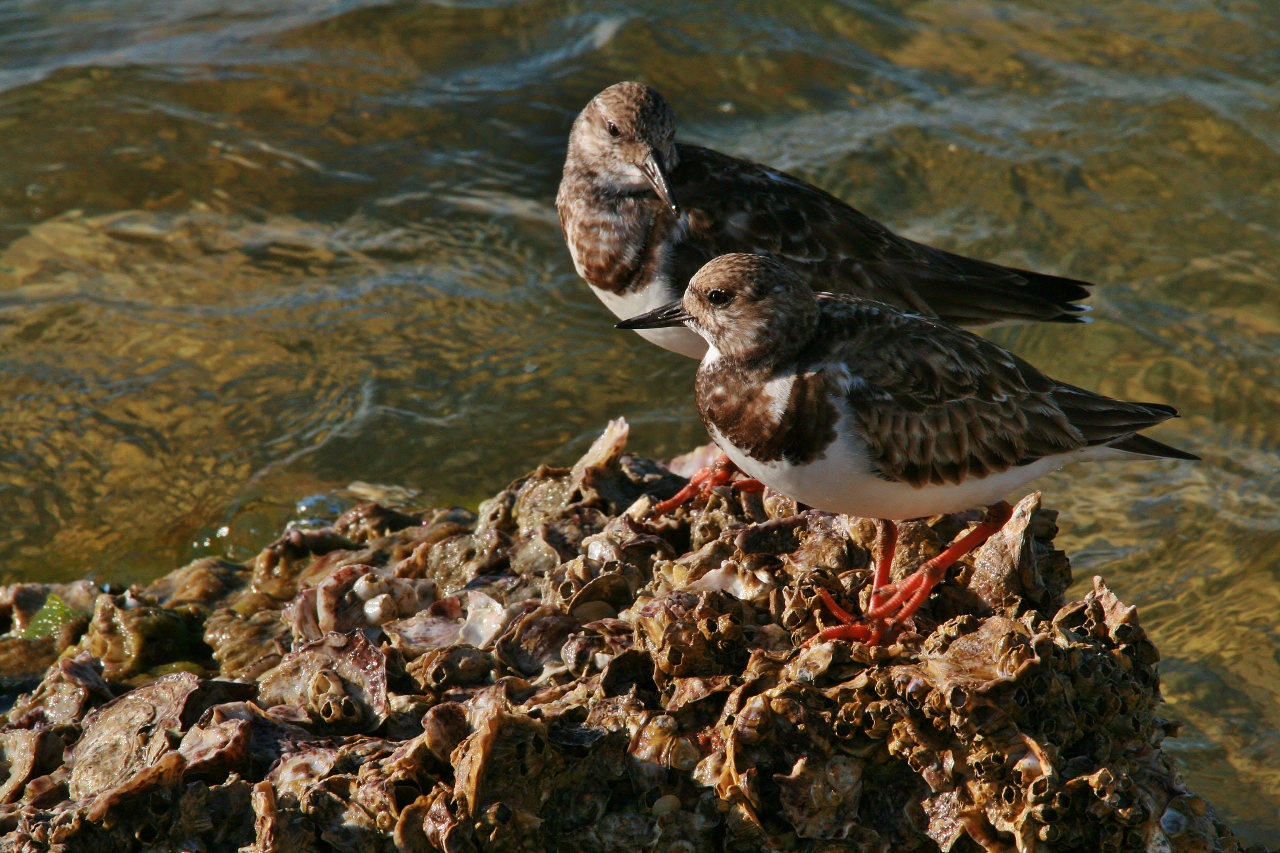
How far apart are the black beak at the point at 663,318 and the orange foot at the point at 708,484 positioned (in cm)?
52

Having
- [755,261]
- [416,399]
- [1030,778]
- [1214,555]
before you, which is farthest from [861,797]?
[416,399]

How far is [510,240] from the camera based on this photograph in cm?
809

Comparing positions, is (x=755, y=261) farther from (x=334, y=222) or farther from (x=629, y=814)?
(x=334, y=222)

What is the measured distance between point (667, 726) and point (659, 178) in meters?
2.56

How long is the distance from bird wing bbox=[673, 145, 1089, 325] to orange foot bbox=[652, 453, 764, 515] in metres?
0.92

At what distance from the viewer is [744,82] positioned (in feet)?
31.1

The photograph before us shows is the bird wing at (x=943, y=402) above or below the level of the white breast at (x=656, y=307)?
above

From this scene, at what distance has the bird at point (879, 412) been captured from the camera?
360 centimetres

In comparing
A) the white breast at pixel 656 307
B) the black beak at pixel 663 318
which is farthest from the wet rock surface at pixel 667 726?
the white breast at pixel 656 307

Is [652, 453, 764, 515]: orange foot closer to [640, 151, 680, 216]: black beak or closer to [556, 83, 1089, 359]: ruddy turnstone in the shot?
[556, 83, 1089, 359]: ruddy turnstone

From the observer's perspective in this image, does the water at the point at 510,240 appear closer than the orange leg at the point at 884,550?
No

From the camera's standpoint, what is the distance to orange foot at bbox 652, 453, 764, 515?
4.24 meters

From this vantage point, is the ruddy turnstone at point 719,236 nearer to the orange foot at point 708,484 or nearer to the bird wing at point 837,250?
the bird wing at point 837,250

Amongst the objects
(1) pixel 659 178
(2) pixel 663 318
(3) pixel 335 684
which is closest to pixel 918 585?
(2) pixel 663 318
